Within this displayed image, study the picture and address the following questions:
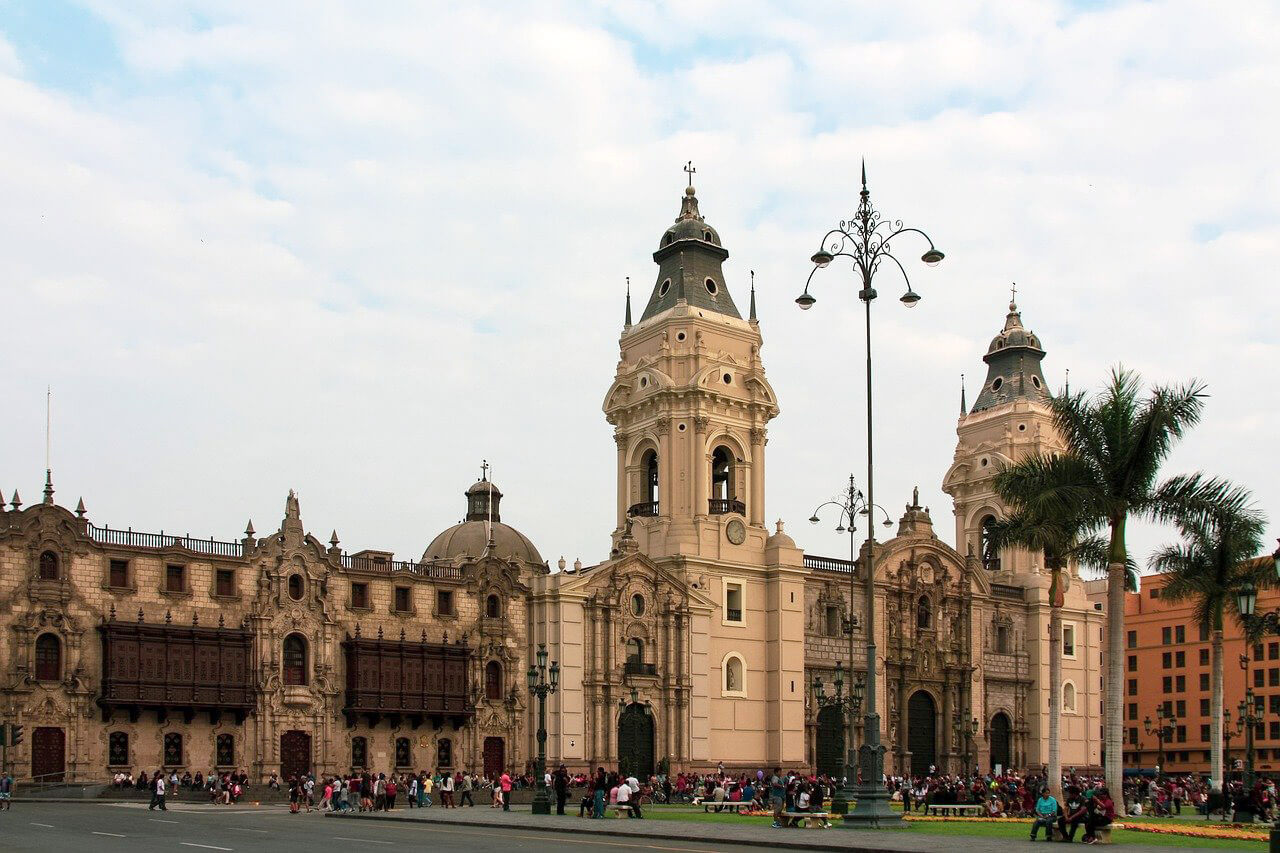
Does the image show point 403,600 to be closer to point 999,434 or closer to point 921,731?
point 921,731

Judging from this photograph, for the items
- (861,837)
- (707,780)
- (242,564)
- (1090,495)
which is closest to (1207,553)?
(1090,495)

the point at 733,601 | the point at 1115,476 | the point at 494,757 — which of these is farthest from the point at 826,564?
the point at 1115,476

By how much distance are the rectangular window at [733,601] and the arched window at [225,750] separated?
24.5 metres

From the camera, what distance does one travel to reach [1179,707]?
106938 mm

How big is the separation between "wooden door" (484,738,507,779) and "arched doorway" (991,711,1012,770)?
29947 mm

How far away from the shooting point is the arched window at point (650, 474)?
7538 cm

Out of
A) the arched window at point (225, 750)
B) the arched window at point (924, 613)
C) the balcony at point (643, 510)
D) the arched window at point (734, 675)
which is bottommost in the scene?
the arched window at point (225, 750)

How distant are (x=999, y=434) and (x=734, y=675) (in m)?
25.6

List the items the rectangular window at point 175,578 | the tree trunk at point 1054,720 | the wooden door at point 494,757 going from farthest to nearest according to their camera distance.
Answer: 1. the wooden door at point 494,757
2. the rectangular window at point 175,578
3. the tree trunk at point 1054,720

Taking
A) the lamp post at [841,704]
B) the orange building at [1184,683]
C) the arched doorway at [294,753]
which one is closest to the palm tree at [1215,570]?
the lamp post at [841,704]

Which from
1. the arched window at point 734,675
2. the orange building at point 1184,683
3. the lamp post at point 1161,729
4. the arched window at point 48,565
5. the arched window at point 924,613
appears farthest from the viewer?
the orange building at point 1184,683

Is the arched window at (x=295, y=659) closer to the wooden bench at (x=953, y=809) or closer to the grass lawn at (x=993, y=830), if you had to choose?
the grass lawn at (x=993, y=830)

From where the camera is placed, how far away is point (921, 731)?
79125 mm

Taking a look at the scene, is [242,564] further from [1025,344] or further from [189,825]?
[1025,344]
